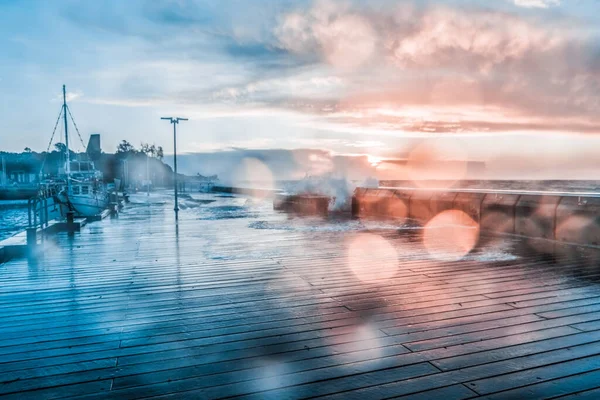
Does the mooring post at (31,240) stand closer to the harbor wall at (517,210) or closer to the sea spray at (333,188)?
the harbor wall at (517,210)

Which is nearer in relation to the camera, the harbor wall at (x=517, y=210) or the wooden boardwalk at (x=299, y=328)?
the wooden boardwalk at (x=299, y=328)

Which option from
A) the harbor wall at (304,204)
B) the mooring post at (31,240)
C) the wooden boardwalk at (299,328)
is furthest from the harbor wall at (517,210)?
the mooring post at (31,240)

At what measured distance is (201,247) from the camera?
30.7 feet

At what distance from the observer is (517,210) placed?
11.0 meters

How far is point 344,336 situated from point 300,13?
487 inches

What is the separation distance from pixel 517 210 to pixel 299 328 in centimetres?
889

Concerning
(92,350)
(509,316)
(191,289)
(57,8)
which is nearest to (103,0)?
(57,8)

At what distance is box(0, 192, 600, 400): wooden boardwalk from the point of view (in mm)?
2971

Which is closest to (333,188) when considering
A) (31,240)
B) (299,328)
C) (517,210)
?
(517,210)

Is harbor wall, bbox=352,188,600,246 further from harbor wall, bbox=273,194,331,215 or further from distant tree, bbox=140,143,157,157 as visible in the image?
distant tree, bbox=140,143,157,157

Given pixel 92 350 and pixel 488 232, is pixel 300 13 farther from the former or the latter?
pixel 92 350

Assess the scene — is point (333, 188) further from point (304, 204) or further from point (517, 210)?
point (517, 210)

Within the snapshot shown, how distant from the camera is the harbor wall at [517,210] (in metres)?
9.25

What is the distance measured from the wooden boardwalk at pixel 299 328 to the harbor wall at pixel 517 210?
1830 millimetres
